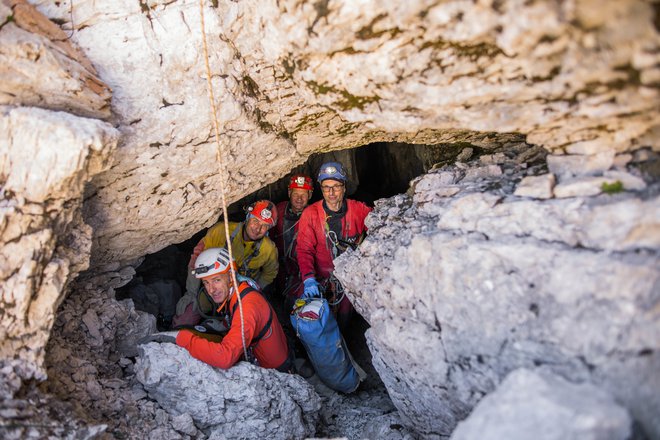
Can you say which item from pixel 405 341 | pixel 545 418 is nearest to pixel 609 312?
pixel 545 418

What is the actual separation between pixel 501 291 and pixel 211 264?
3358mm

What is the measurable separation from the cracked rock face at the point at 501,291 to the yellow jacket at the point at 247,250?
239 centimetres

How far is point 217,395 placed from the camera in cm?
427

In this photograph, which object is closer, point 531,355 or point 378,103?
point 531,355

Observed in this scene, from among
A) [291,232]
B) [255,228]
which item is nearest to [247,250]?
[255,228]

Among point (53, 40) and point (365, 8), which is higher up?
point (53, 40)

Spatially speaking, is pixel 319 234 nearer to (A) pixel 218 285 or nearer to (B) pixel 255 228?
(B) pixel 255 228

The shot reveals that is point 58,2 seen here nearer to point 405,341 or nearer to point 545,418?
point 405,341

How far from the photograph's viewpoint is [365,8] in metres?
2.75

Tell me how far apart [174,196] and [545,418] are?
3.91 m

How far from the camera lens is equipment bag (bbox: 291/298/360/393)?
5180 millimetres

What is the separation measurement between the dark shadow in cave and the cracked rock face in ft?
3.77

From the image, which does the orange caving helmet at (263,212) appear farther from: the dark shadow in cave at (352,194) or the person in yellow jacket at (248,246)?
the dark shadow in cave at (352,194)

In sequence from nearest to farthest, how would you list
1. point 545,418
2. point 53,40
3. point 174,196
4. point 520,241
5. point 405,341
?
1. point 545,418
2. point 520,241
3. point 53,40
4. point 405,341
5. point 174,196
